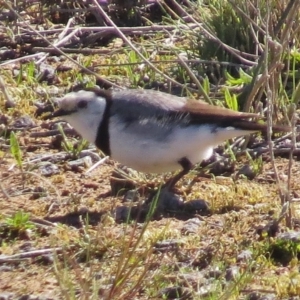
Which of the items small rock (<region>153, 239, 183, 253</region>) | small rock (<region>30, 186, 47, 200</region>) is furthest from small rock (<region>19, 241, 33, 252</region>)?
small rock (<region>30, 186, 47, 200</region>)

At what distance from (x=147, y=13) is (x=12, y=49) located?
4.38ft

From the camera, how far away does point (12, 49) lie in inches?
309

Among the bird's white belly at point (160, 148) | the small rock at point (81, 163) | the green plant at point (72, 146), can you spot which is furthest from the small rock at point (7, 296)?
the green plant at point (72, 146)

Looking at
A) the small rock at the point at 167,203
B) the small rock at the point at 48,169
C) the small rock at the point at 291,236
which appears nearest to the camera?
the small rock at the point at 291,236

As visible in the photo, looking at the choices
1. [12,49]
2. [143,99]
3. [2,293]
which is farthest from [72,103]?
[12,49]

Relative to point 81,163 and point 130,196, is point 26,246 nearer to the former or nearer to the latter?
point 130,196

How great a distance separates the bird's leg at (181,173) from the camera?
523 cm

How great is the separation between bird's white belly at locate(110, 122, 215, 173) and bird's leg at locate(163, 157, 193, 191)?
20 mm

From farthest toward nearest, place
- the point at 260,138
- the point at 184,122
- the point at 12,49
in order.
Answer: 1. the point at 12,49
2. the point at 260,138
3. the point at 184,122

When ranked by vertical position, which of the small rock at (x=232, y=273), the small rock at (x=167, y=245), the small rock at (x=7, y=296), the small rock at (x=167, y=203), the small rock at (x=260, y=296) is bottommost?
the small rock at (x=167, y=203)

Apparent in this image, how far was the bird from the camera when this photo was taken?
5203 millimetres

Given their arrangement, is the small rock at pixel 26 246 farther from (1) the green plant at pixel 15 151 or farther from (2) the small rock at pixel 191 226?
(1) the green plant at pixel 15 151

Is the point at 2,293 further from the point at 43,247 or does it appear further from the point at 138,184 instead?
the point at 138,184

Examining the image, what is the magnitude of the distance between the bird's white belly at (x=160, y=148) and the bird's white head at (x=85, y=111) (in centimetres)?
25
